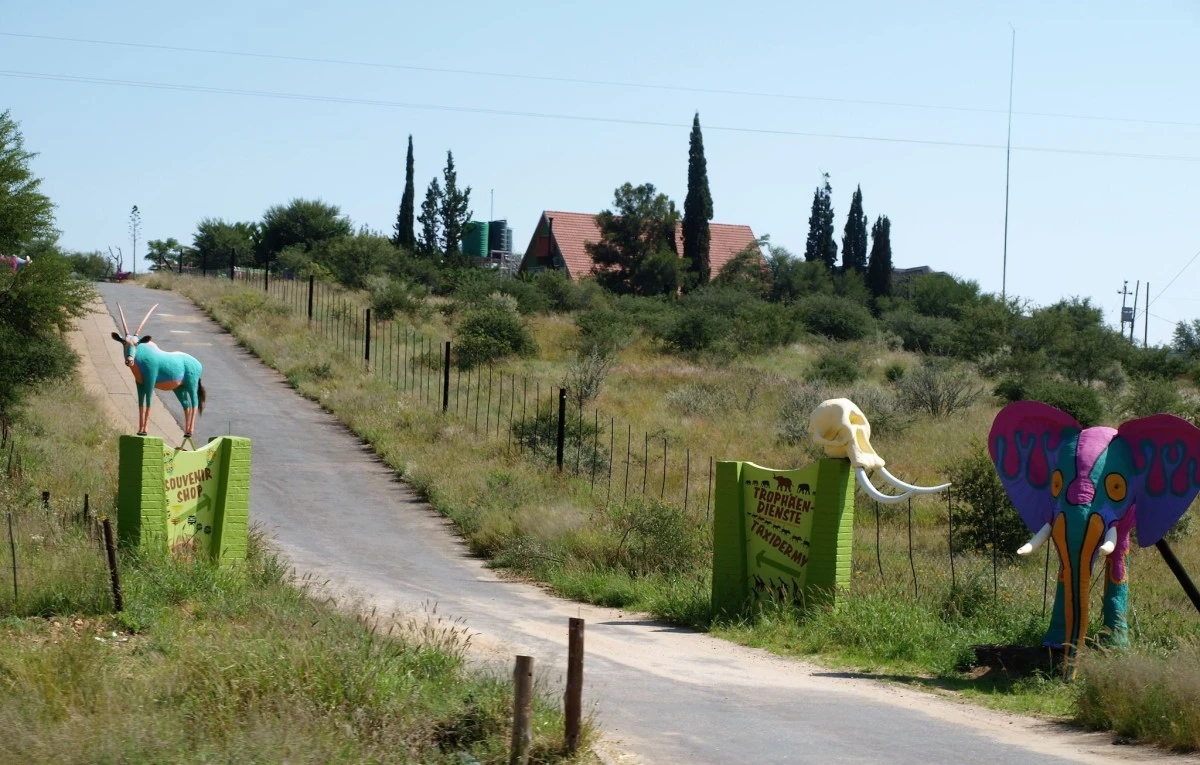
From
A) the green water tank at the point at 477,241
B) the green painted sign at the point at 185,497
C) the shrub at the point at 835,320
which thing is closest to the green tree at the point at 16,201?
the green painted sign at the point at 185,497

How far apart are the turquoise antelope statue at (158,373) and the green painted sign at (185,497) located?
178 centimetres

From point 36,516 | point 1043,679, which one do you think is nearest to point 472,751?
point 1043,679

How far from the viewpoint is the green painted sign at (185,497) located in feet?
38.3

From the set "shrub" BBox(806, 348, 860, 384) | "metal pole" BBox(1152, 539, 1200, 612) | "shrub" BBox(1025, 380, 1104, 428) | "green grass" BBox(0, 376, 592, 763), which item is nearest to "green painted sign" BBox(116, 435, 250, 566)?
"green grass" BBox(0, 376, 592, 763)

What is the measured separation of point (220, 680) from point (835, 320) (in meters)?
48.4

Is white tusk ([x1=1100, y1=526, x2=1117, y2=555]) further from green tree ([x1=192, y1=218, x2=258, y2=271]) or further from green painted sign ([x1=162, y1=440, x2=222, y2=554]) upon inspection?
green tree ([x1=192, y1=218, x2=258, y2=271])

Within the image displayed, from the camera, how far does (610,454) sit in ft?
72.2

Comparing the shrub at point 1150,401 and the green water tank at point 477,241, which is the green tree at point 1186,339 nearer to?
the shrub at point 1150,401

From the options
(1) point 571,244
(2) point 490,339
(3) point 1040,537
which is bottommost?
(3) point 1040,537

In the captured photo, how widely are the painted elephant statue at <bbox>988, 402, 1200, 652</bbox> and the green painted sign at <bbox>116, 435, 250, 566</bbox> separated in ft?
25.2

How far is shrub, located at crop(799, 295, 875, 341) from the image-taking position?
5369 centimetres

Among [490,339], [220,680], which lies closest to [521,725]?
[220,680]

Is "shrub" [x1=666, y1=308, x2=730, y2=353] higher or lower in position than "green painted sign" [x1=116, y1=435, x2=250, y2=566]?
higher

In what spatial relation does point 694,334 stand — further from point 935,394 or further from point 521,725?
point 521,725
